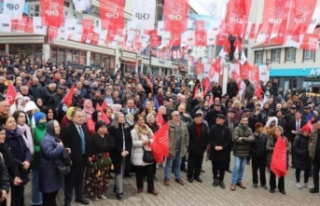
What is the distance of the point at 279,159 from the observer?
855 cm

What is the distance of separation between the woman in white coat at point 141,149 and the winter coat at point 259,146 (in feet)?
8.57

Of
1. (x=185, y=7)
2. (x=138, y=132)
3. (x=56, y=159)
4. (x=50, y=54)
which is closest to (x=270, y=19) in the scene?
(x=185, y=7)

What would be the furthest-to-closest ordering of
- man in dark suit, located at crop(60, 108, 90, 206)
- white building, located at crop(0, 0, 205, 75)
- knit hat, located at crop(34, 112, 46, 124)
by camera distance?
white building, located at crop(0, 0, 205, 75), man in dark suit, located at crop(60, 108, 90, 206), knit hat, located at crop(34, 112, 46, 124)

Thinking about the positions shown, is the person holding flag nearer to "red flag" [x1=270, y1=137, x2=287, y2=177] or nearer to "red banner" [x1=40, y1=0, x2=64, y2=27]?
"red flag" [x1=270, y1=137, x2=287, y2=177]

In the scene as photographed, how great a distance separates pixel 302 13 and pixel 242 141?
6.73 meters

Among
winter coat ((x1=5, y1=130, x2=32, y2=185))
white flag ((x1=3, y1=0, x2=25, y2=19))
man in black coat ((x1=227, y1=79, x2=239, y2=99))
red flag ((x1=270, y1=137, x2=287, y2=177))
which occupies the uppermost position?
white flag ((x1=3, y1=0, x2=25, y2=19))

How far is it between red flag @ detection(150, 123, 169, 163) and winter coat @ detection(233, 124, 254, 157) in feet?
5.76

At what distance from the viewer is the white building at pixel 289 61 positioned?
39812 mm

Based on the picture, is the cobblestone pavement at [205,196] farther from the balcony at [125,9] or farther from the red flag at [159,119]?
the balcony at [125,9]

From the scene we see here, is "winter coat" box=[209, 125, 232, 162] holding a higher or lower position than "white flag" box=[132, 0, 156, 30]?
lower

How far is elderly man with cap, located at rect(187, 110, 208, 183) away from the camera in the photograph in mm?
8977

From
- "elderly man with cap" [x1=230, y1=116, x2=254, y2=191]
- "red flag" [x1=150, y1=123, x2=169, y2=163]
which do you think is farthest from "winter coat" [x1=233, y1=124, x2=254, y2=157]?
"red flag" [x1=150, y1=123, x2=169, y2=163]

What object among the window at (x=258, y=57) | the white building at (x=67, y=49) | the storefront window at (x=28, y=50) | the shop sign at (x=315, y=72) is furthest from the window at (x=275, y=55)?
the storefront window at (x=28, y=50)

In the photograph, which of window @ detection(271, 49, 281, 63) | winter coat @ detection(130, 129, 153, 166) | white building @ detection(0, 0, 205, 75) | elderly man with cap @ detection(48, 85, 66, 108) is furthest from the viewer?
window @ detection(271, 49, 281, 63)
